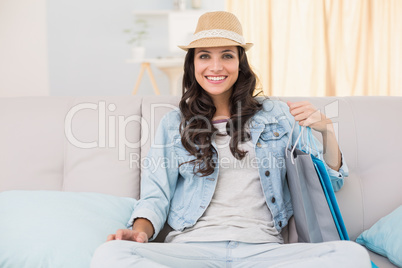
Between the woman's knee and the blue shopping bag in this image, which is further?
the blue shopping bag

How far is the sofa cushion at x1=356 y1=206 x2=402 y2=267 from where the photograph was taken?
1.23m

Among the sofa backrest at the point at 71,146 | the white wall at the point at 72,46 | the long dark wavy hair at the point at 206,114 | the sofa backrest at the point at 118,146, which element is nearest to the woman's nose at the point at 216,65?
the long dark wavy hair at the point at 206,114

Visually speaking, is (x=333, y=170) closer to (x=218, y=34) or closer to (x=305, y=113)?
(x=305, y=113)

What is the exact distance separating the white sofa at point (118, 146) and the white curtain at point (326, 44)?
2295 mm

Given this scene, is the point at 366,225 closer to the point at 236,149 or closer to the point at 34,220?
the point at 236,149

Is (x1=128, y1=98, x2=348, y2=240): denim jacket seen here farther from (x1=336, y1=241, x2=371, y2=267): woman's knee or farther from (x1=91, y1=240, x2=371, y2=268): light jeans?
(x1=336, y1=241, x2=371, y2=267): woman's knee

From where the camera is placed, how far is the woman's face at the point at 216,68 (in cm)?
143

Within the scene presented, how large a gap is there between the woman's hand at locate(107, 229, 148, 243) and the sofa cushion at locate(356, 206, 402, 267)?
75 centimetres

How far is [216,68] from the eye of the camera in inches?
55.8

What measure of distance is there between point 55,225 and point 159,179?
35 centimetres

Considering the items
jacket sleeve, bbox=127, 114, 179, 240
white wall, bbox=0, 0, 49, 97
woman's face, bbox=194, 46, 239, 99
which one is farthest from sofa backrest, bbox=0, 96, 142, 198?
white wall, bbox=0, 0, 49, 97

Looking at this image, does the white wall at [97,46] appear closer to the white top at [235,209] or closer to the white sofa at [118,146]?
the white sofa at [118,146]

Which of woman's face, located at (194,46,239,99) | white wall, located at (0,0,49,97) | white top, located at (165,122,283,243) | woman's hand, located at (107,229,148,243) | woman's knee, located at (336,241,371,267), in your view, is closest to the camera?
woman's knee, located at (336,241,371,267)

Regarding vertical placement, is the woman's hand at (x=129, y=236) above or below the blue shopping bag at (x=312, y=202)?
below
